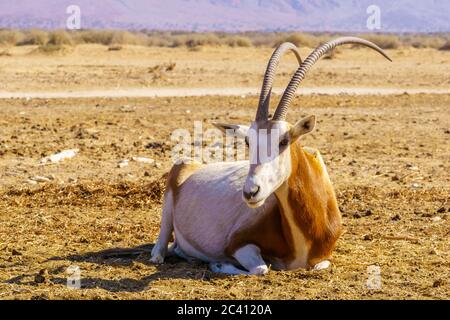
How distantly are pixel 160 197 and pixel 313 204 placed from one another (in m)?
3.64

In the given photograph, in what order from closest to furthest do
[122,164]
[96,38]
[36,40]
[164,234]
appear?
[164,234] < [122,164] < [36,40] < [96,38]

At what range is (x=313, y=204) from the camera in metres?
7.67

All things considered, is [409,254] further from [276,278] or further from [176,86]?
[176,86]

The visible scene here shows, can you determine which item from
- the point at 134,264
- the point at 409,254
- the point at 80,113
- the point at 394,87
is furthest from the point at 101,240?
the point at 394,87

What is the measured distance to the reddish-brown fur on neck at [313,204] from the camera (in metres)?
7.57

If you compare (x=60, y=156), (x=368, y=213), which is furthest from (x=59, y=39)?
(x=368, y=213)

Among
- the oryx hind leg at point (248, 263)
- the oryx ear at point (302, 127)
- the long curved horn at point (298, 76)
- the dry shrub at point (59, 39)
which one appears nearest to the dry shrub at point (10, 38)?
the dry shrub at point (59, 39)

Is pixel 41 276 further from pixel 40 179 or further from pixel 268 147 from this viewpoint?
pixel 40 179

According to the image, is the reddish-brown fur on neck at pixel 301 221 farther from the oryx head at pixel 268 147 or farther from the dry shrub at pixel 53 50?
the dry shrub at pixel 53 50

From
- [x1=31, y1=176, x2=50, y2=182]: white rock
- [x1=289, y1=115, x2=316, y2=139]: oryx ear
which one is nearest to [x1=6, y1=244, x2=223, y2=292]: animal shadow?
[x1=289, y1=115, x2=316, y2=139]: oryx ear

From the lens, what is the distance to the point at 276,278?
7469 millimetres

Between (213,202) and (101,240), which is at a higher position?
(213,202)

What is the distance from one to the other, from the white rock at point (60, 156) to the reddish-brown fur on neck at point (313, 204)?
642 cm

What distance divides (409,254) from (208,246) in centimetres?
177
